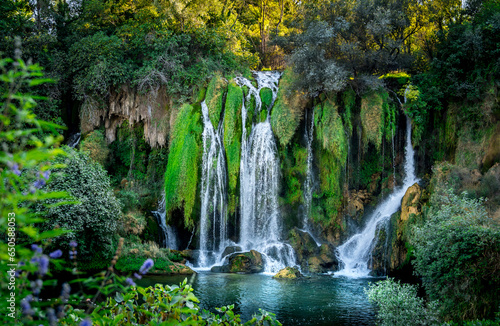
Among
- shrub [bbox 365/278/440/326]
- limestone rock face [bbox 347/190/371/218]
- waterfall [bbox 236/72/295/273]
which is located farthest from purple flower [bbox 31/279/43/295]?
limestone rock face [bbox 347/190/371/218]

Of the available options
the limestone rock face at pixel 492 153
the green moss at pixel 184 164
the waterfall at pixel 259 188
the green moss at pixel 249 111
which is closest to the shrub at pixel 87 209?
the green moss at pixel 184 164

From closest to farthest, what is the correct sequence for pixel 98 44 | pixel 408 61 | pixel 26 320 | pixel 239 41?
1. pixel 26 320
2. pixel 408 61
3. pixel 98 44
4. pixel 239 41

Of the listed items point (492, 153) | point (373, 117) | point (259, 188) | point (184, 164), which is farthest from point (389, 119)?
point (184, 164)

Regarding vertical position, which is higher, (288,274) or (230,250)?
(230,250)

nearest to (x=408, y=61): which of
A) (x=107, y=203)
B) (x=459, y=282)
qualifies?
(x=459, y=282)

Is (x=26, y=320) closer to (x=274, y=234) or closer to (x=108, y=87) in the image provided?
(x=274, y=234)

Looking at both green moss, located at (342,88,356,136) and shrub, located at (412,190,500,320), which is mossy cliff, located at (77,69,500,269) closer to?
green moss, located at (342,88,356,136)

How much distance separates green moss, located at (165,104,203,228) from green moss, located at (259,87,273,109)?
3.43m

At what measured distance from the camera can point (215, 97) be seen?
1934cm

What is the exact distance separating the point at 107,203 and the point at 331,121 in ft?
35.2

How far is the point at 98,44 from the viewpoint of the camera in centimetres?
2044

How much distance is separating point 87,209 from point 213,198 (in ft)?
19.8

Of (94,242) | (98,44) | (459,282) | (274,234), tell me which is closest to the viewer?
(459,282)

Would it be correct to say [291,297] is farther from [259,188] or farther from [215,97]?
[215,97]
